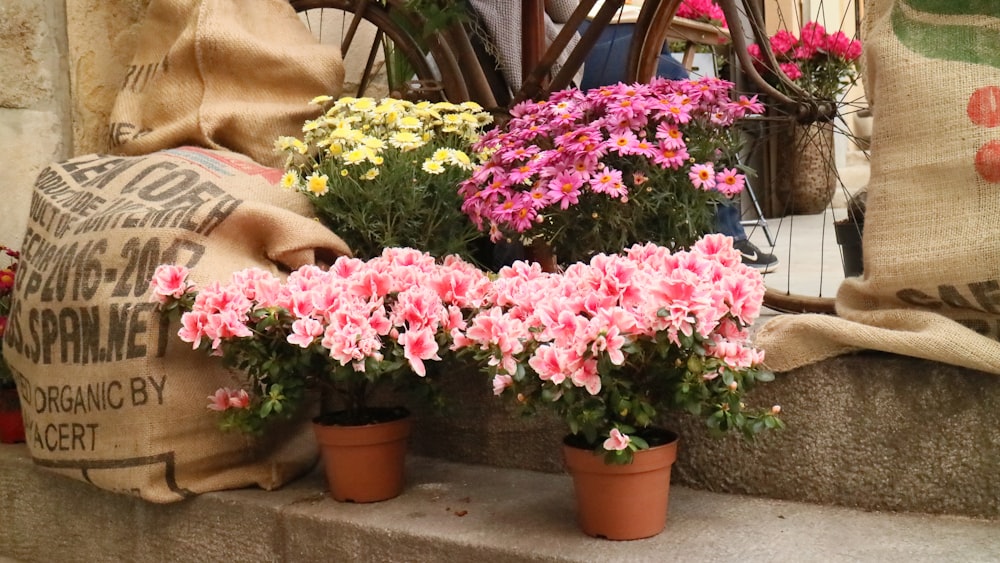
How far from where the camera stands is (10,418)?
82.6 inches

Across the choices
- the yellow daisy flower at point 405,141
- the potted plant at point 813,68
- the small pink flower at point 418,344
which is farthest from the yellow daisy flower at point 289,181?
the potted plant at point 813,68

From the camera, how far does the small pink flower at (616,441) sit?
122 cm

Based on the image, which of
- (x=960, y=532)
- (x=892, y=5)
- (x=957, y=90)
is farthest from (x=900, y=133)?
(x=960, y=532)

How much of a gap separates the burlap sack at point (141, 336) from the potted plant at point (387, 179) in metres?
0.09

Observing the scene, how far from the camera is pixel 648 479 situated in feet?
4.19

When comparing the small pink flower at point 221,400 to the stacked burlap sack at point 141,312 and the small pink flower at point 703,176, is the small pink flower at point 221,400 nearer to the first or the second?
the stacked burlap sack at point 141,312

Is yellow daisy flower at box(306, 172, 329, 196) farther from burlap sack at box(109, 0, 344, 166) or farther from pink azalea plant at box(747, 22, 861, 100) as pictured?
pink azalea plant at box(747, 22, 861, 100)

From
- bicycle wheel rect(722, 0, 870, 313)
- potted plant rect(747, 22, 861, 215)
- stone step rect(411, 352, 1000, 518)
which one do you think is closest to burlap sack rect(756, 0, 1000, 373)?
stone step rect(411, 352, 1000, 518)

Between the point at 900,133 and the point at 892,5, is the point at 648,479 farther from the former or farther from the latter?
the point at 892,5

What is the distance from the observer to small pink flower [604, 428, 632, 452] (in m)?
1.22

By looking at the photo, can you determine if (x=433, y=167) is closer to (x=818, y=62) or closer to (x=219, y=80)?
(x=219, y=80)

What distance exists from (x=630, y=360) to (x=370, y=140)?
84 centimetres

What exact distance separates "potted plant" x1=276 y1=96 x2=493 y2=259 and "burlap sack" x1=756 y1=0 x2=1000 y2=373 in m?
Answer: 0.75

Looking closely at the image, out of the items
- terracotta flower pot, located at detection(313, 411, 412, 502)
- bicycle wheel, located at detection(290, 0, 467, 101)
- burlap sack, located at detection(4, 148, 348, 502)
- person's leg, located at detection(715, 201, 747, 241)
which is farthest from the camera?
person's leg, located at detection(715, 201, 747, 241)
